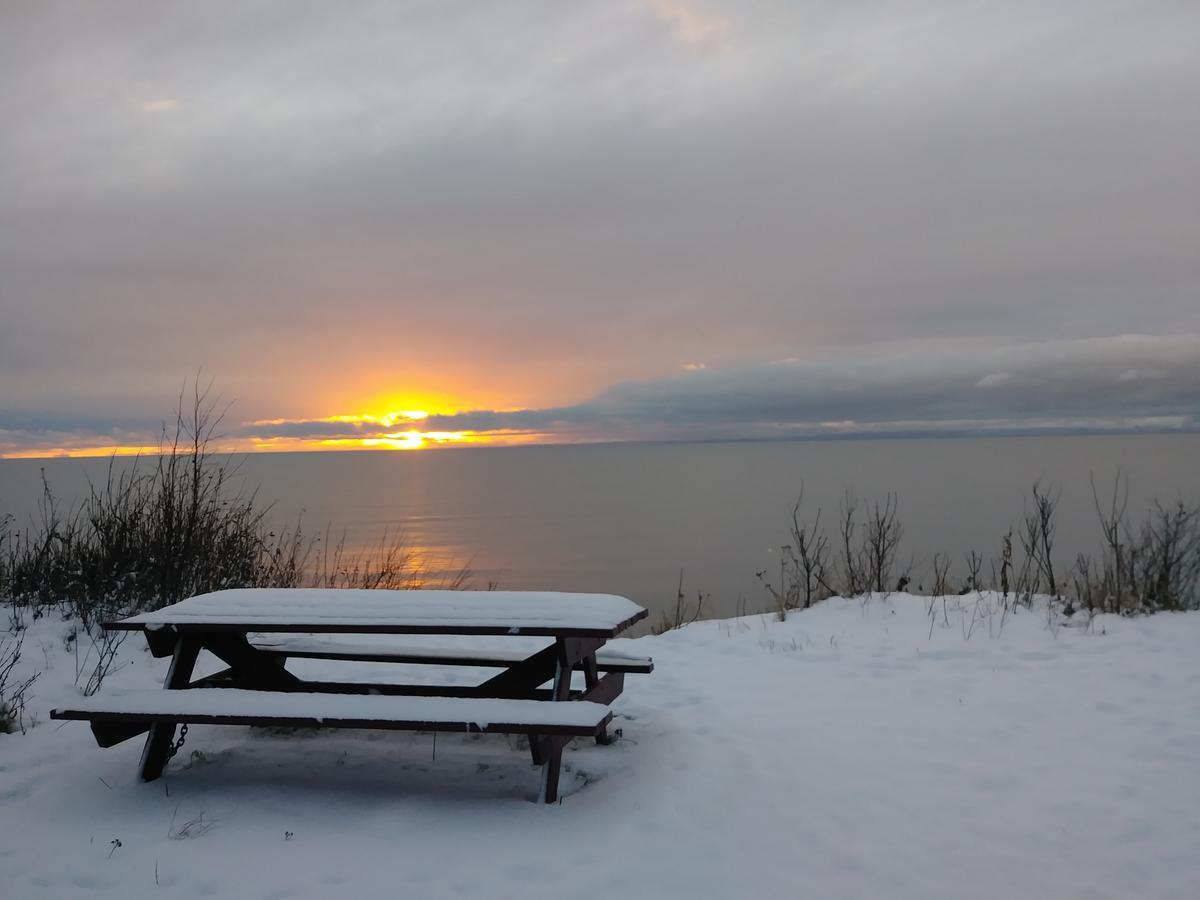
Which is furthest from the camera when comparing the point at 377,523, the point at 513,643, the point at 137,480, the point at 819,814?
the point at 377,523

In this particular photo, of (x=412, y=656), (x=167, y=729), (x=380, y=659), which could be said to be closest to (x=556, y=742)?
(x=412, y=656)

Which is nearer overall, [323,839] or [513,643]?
[323,839]

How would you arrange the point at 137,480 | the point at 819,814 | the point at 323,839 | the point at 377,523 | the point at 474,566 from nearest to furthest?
1. the point at 323,839
2. the point at 819,814
3. the point at 137,480
4. the point at 474,566
5. the point at 377,523

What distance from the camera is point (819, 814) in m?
3.82

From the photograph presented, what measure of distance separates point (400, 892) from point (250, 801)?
1234 millimetres

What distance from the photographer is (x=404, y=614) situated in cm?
411

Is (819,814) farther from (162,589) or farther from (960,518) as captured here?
(960,518)

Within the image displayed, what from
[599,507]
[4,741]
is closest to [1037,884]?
[4,741]

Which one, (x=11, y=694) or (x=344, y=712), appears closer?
(x=344, y=712)

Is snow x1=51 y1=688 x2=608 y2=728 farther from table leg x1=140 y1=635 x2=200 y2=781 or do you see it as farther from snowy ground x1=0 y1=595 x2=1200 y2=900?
snowy ground x1=0 y1=595 x2=1200 y2=900

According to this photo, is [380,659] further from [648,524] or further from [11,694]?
[648,524]

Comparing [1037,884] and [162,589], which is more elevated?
[162,589]

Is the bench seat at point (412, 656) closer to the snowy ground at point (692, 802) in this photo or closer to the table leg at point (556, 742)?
the snowy ground at point (692, 802)

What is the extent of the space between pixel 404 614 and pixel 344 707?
0.51 meters
